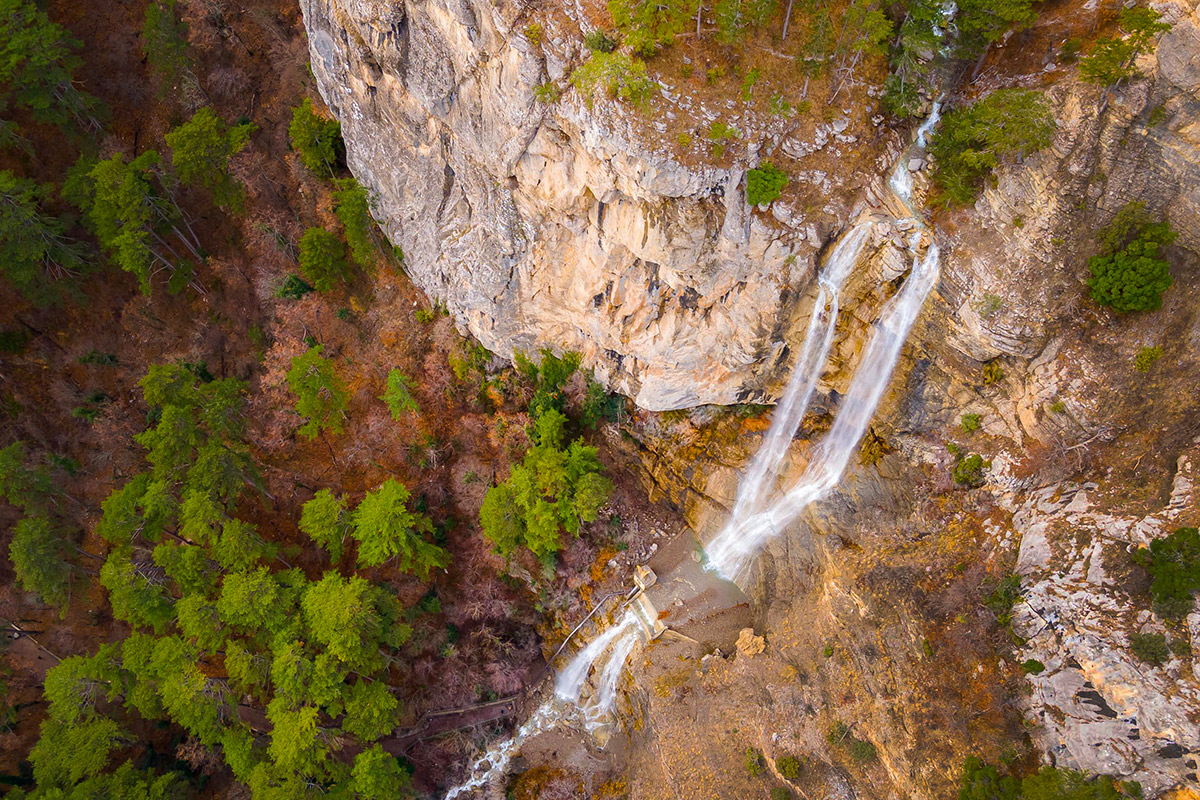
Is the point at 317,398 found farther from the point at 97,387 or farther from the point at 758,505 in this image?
the point at 758,505

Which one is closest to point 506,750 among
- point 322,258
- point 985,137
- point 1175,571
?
point 1175,571

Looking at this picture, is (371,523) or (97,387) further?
(97,387)

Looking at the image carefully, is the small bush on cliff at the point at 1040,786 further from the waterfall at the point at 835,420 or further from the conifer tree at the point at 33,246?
the conifer tree at the point at 33,246

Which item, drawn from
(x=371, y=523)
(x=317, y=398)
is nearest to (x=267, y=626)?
(x=371, y=523)

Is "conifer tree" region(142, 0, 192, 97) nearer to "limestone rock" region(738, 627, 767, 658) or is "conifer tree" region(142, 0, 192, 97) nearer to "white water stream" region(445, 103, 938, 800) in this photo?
"white water stream" region(445, 103, 938, 800)

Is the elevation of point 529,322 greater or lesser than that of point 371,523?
greater
